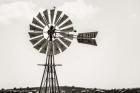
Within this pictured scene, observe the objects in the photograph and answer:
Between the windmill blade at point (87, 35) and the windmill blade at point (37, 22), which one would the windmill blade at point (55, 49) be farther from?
the windmill blade at point (87, 35)

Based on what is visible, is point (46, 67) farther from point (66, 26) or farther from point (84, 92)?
point (84, 92)

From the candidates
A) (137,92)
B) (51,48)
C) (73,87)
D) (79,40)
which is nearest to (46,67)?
(51,48)

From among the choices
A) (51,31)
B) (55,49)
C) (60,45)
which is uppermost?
(51,31)

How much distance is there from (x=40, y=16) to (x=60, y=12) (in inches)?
44.4

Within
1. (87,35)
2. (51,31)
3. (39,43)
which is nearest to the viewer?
(51,31)

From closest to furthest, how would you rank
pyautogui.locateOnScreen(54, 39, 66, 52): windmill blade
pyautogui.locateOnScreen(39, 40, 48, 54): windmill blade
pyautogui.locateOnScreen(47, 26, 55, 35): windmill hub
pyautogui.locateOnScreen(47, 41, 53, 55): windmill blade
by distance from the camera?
pyautogui.locateOnScreen(47, 26, 55, 35): windmill hub < pyautogui.locateOnScreen(47, 41, 53, 55): windmill blade < pyautogui.locateOnScreen(39, 40, 48, 54): windmill blade < pyautogui.locateOnScreen(54, 39, 66, 52): windmill blade

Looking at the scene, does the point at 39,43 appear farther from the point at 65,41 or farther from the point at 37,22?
the point at 65,41

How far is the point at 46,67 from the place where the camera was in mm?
19688

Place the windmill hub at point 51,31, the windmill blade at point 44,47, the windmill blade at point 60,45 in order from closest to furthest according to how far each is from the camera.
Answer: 1. the windmill hub at point 51,31
2. the windmill blade at point 44,47
3. the windmill blade at point 60,45

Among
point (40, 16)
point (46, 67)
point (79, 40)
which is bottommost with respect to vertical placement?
point (46, 67)

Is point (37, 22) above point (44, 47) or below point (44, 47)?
above

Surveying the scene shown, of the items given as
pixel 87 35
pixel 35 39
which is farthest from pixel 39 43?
pixel 87 35

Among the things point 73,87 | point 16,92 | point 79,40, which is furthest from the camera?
point 73,87

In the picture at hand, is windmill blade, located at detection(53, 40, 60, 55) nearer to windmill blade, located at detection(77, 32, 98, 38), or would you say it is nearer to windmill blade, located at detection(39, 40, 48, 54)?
windmill blade, located at detection(39, 40, 48, 54)
